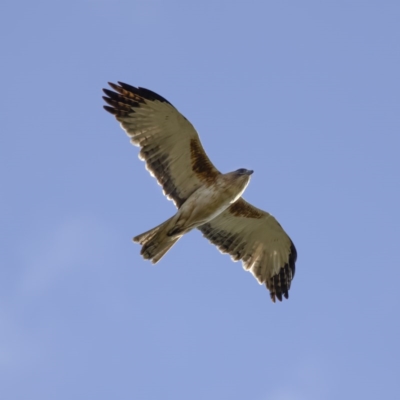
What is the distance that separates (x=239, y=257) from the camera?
18609 millimetres

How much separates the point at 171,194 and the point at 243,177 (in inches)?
60.7

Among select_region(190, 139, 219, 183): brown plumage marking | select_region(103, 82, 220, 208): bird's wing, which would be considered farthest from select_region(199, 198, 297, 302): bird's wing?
select_region(103, 82, 220, 208): bird's wing

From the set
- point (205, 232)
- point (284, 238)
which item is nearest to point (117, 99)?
point (205, 232)

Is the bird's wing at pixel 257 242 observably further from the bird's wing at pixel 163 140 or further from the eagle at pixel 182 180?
the bird's wing at pixel 163 140

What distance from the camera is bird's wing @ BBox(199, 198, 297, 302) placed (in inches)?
706

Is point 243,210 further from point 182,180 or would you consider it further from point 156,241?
point 156,241

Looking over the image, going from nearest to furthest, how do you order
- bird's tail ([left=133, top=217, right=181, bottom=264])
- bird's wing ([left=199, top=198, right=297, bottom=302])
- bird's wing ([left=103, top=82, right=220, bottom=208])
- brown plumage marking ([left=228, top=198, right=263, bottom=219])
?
bird's tail ([left=133, top=217, right=181, bottom=264])
bird's wing ([left=103, top=82, right=220, bottom=208])
brown plumage marking ([left=228, top=198, right=263, bottom=219])
bird's wing ([left=199, top=198, right=297, bottom=302])

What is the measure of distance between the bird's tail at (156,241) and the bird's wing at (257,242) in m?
1.53

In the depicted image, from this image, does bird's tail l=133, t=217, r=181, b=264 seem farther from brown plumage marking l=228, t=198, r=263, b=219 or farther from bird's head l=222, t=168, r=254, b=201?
brown plumage marking l=228, t=198, r=263, b=219

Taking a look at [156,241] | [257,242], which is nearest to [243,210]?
[257,242]

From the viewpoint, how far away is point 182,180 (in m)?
17.5

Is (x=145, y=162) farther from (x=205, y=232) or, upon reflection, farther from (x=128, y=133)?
(x=205, y=232)

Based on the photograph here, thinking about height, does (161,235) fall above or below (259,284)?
below

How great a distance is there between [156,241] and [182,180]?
1.39 meters
